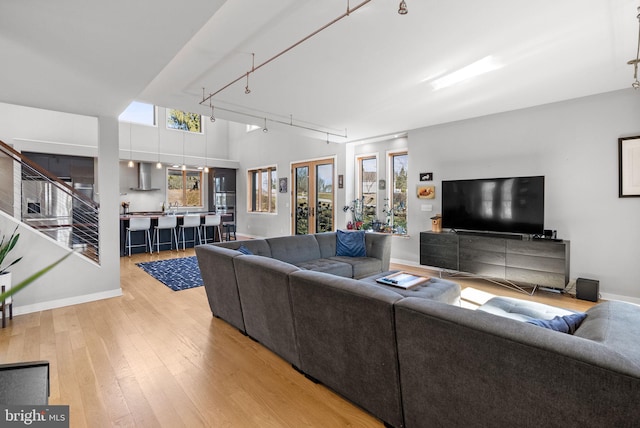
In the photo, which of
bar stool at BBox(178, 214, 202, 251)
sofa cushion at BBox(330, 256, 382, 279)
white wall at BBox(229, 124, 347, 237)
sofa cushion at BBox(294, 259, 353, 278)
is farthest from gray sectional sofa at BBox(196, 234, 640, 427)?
bar stool at BBox(178, 214, 202, 251)

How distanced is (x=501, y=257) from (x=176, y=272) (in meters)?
5.31

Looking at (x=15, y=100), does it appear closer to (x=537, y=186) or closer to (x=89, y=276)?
(x=89, y=276)

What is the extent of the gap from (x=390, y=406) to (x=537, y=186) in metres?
4.11

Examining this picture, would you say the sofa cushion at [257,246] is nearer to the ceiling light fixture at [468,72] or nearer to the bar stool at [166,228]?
the ceiling light fixture at [468,72]

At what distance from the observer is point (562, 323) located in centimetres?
161

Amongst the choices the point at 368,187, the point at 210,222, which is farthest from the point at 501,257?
the point at 210,222

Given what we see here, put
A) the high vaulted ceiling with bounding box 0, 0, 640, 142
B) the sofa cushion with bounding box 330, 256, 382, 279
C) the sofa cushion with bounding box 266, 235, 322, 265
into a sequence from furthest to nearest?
the sofa cushion with bounding box 330, 256, 382, 279 → the sofa cushion with bounding box 266, 235, 322, 265 → the high vaulted ceiling with bounding box 0, 0, 640, 142

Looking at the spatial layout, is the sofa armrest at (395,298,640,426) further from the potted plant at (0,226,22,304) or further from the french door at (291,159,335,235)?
the french door at (291,159,335,235)

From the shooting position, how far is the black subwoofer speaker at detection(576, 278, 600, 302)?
4.16 metres

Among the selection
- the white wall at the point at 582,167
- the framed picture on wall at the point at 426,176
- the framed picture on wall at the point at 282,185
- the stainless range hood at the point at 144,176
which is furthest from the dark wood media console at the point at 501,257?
the stainless range hood at the point at 144,176

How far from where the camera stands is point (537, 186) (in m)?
4.55

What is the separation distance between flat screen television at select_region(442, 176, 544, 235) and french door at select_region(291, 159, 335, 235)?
3191mm

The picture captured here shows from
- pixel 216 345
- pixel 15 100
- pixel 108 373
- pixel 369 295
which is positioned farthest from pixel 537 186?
pixel 15 100

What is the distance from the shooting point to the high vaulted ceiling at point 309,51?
236 centimetres
